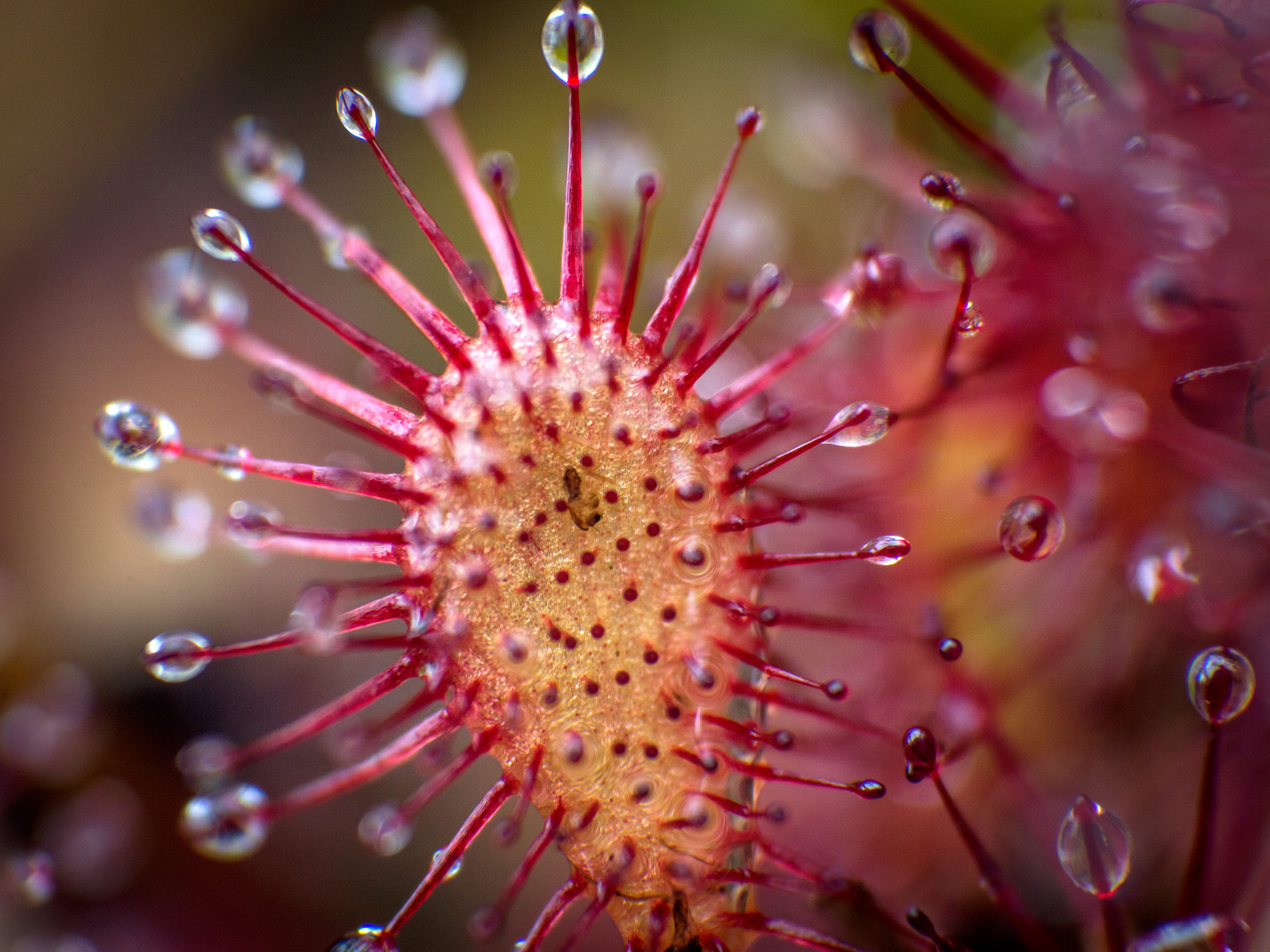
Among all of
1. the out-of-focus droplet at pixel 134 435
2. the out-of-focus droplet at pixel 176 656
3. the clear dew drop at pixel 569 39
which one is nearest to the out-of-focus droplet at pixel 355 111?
the clear dew drop at pixel 569 39

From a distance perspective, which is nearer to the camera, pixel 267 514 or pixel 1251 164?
pixel 267 514

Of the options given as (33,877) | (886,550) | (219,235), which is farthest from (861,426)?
(33,877)

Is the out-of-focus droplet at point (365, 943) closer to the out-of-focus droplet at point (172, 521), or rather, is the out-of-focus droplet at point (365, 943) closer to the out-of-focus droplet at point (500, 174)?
the out-of-focus droplet at point (172, 521)

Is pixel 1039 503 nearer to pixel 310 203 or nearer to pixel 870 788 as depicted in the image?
pixel 870 788

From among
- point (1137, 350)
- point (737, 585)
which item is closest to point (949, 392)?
point (1137, 350)

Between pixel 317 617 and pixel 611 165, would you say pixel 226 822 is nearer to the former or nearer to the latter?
pixel 317 617
